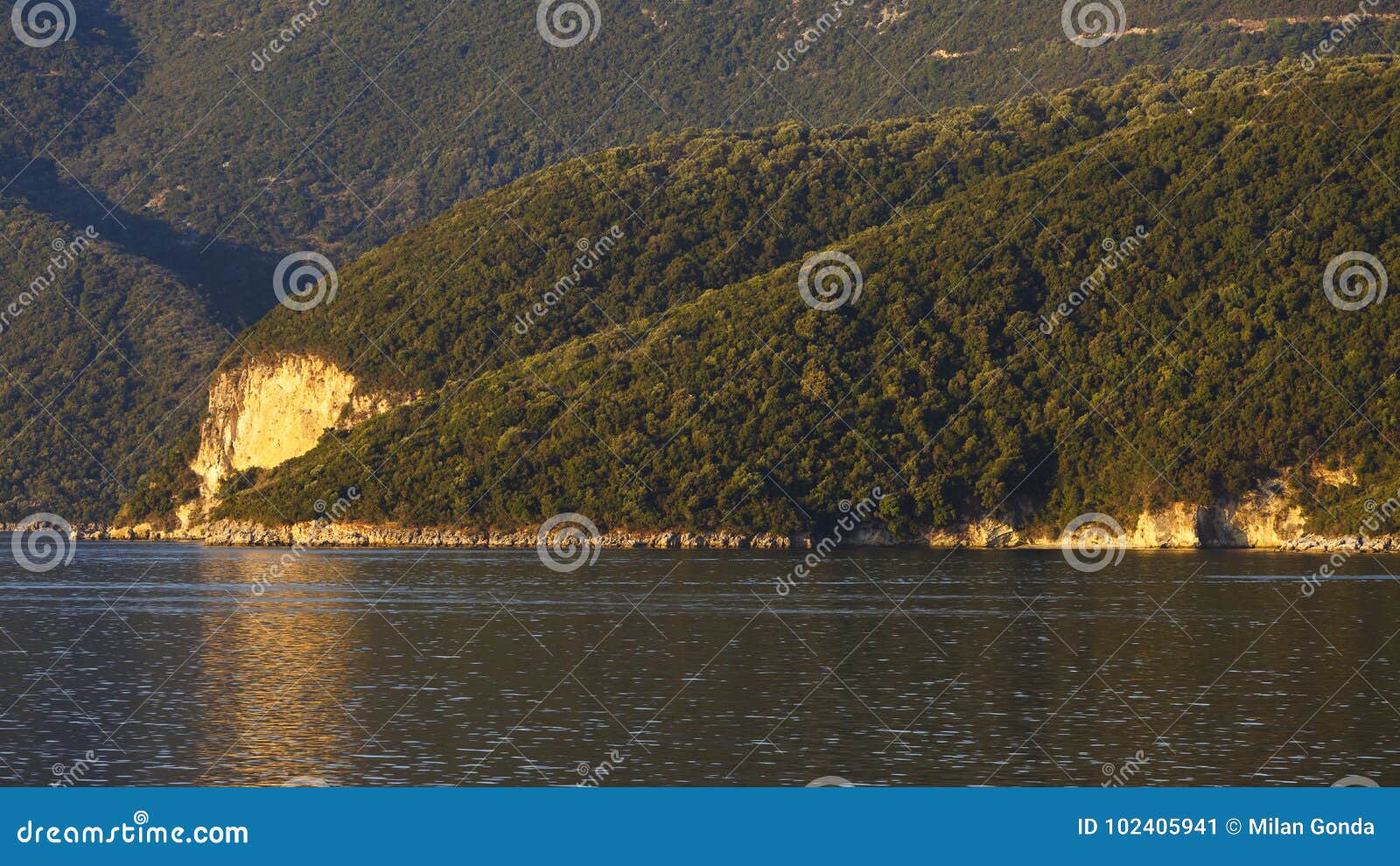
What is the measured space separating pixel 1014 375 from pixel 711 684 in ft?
305

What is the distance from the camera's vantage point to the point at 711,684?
4278 cm

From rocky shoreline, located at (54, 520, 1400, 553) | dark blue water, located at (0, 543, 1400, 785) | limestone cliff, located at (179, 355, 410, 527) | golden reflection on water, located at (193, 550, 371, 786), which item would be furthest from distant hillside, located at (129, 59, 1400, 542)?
golden reflection on water, located at (193, 550, 371, 786)

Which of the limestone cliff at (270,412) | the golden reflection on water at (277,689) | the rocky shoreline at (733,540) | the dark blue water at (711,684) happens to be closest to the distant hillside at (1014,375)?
the rocky shoreline at (733,540)

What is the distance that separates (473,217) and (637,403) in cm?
6050

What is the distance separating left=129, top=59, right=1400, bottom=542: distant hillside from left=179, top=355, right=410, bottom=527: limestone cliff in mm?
8815

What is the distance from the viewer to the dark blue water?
104 ft

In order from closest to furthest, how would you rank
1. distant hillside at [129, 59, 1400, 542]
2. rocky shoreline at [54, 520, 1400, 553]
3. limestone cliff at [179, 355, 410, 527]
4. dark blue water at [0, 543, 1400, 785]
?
dark blue water at [0, 543, 1400, 785] < rocky shoreline at [54, 520, 1400, 553] < distant hillside at [129, 59, 1400, 542] < limestone cliff at [179, 355, 410, 527]

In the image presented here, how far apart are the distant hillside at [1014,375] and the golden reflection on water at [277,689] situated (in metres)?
52.3

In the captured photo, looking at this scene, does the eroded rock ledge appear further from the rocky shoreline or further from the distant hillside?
the distant hillside

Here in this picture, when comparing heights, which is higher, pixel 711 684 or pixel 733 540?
pixel 733 540

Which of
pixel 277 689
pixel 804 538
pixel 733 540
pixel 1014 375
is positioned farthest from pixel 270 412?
pixel 277 689

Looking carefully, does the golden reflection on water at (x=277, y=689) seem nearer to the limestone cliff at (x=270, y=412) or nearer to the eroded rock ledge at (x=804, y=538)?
the eroded rock ledge at (x=804, y=538)

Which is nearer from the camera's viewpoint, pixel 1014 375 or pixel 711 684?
pixel 711 684

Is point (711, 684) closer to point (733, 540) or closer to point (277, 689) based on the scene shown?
point (277, 689)
